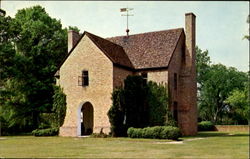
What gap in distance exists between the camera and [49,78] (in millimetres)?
41438

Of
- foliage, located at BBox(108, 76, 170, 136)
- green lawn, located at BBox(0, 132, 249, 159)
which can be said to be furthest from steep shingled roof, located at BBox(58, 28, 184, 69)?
green lawn, located at BBox(0, 132, 249, 159)

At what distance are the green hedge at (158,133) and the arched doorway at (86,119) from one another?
7421 millimetres

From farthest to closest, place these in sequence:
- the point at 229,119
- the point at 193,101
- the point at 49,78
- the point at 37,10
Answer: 1. the point at 229,119
2. the point at 37,10
3. the point at 49,78
4. the point at 193,101

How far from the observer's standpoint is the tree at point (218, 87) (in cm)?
6969

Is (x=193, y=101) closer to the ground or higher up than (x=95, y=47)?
closer to the ground

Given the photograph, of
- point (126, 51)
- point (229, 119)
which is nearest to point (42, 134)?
point (126, 51)

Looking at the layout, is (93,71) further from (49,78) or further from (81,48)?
(49,78)

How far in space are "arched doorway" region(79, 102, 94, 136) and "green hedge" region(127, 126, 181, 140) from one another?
7421 mm

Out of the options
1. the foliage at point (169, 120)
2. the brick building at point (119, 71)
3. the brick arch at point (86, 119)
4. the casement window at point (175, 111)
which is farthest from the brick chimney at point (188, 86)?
the brick arch at point (86, 119)

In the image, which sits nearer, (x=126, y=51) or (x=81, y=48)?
(x=81, y=48)

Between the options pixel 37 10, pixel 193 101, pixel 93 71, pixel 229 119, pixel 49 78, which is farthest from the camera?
pixel 229 119

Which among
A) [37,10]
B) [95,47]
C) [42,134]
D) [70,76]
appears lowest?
[42,134]

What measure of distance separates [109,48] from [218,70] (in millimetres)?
41090

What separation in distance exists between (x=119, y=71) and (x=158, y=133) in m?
7.83
